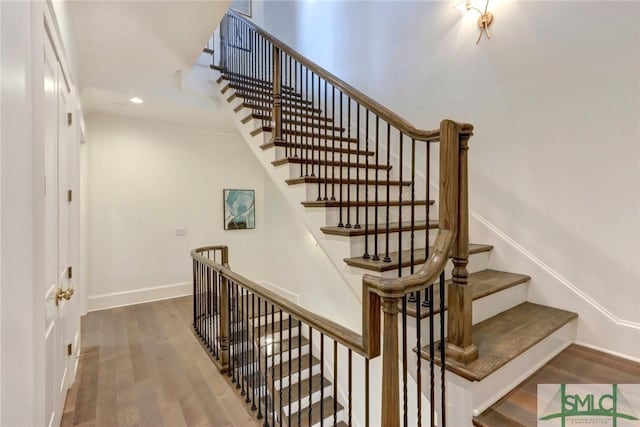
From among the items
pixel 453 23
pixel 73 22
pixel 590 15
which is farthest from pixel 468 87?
pixel 73 22

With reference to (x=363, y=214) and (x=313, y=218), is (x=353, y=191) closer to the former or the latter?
(x=363, y=214)

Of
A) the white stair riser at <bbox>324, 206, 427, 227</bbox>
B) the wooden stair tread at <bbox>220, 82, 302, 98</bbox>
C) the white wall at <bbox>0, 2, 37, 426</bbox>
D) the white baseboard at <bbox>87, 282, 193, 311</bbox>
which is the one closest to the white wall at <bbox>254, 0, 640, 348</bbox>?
the white stair riser at <bbox>324, 206, 427, 227</bbox>

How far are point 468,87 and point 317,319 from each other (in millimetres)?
2376

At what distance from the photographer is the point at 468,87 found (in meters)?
2.58

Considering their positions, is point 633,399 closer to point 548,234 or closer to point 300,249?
point 548,234

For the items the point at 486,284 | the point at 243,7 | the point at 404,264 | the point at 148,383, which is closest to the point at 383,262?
the point at 404,264

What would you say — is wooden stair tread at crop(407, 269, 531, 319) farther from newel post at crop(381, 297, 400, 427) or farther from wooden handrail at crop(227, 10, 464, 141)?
wooden handrail at crop(227, 10, 464, 141)

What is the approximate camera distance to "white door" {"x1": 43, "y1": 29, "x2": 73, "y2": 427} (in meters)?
1.57

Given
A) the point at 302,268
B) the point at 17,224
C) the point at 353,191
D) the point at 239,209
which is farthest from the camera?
the point at 239,209

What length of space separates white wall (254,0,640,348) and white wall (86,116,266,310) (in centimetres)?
333

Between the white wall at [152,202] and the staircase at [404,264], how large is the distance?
1.49m

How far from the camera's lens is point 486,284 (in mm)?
1987

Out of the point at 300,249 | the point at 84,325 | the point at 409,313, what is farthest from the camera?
the point at 300,249

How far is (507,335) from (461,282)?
0.57 m
